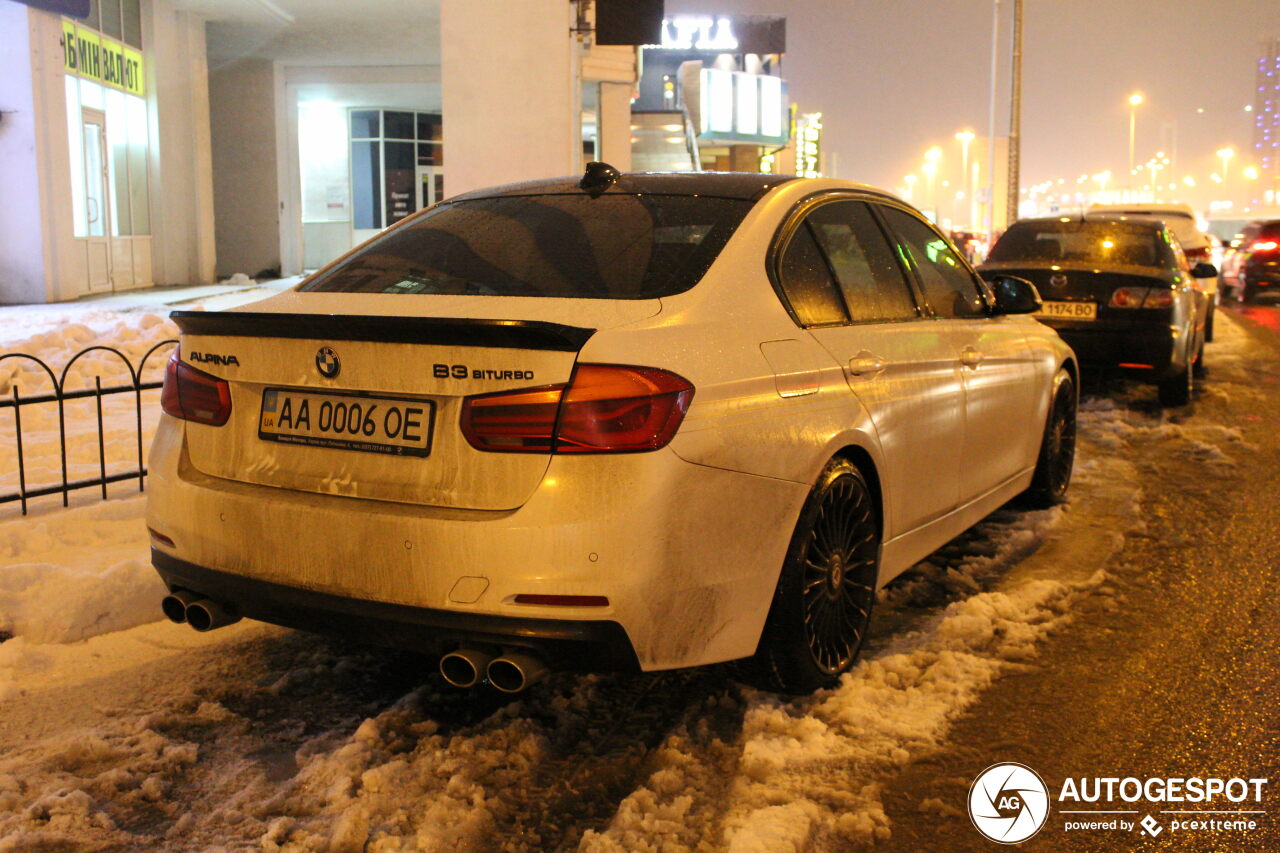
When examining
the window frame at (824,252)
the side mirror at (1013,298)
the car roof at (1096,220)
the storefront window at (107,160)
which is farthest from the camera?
the storefront window at (107,160)

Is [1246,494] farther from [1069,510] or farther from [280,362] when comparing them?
[280,362]

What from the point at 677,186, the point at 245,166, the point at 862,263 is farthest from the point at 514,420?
the point at 245,166

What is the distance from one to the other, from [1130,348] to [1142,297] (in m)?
0.42

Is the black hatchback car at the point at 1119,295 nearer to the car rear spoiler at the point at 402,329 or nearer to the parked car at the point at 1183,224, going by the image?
the parked car at the point at 1183,224

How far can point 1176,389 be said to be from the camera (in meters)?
10.4

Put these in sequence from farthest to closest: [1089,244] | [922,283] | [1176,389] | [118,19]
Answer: [118,19] → [1089,244] → [1176,389] → [922,283]

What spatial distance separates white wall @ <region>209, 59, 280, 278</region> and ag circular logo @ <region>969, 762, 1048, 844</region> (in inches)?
1042

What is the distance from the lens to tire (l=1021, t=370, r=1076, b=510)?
20.4ft

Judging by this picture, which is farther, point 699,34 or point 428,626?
point 699,34

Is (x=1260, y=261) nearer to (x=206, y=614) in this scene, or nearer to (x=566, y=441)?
(x=566, y=441)

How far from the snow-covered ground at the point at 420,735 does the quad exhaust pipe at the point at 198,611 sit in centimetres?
32

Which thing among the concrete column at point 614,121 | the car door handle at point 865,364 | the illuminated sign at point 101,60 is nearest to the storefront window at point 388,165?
the illuminated sign at point 101,60

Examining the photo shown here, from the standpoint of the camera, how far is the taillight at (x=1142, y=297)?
32.3 feet

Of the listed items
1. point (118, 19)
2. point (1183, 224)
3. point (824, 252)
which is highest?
point (118, 19)
